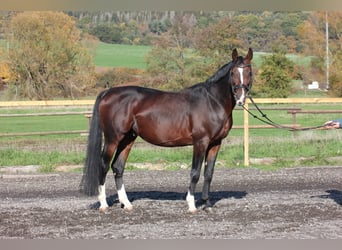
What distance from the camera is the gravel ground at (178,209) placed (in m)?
6.02

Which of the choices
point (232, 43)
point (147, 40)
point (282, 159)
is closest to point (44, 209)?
point (282, 159)

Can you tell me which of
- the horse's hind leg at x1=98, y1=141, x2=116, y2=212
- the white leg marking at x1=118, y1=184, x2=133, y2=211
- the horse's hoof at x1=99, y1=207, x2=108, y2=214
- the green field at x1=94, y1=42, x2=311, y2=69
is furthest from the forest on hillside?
the horse's hoof at x1=99, y1=207, x2=108, y2=214

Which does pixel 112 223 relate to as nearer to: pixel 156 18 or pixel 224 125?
pixel 224 125

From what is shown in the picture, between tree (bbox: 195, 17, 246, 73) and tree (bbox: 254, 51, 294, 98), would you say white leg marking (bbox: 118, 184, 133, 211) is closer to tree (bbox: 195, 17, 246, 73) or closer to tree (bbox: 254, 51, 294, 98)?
tree (bbox: 254, 51, 294, 98)

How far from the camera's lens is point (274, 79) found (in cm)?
3284

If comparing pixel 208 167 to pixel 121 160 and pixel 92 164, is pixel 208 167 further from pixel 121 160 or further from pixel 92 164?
pixel 92 164

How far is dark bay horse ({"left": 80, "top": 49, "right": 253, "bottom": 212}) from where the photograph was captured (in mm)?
7207

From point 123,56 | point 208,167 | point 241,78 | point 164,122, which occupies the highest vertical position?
point 241,78

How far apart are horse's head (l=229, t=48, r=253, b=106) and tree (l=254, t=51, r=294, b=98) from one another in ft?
80.3

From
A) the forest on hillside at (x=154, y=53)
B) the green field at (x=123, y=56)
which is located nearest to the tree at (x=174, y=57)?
the forest on hillside at (x=154, y=53)

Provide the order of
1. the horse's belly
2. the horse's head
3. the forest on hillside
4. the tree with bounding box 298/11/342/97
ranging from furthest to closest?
the tree with bounding box 298/11/342/97 < the forest on hillside < the horse's belly < the horse's head

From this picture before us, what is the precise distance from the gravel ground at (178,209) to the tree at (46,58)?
24.9 meters

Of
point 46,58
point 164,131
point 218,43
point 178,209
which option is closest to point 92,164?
point 164,131

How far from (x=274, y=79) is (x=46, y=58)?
14.0 meters
